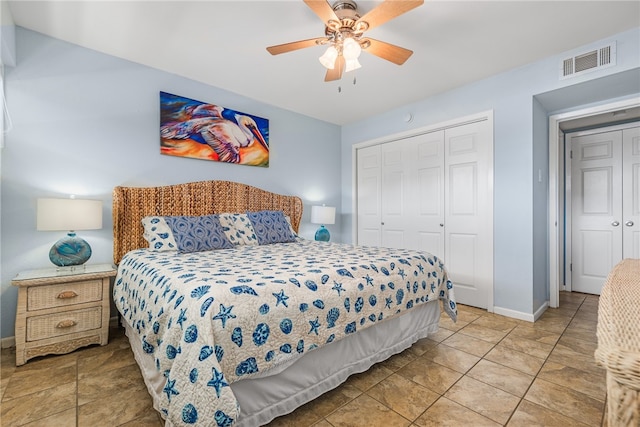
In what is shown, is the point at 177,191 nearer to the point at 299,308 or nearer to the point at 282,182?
the point at 282,182

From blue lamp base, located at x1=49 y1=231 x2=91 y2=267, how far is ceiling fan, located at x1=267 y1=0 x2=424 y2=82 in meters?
2.14

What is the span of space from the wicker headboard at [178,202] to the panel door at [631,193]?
411 cm

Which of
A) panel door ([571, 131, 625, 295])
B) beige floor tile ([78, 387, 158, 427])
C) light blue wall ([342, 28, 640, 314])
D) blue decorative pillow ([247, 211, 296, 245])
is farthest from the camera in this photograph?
panel door ([571, 131, 625, 295])

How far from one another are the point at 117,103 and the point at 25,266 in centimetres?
158

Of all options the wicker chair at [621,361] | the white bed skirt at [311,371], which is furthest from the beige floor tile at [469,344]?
the wicker chair at [621,361]

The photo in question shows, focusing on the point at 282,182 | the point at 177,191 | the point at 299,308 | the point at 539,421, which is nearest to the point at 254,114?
the point at 282,182

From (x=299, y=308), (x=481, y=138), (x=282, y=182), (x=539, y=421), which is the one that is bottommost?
(x=539, y=421)

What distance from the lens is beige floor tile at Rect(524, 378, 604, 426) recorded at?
1.48 metres

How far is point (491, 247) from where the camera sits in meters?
3.11

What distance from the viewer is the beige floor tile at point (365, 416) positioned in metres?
1.44

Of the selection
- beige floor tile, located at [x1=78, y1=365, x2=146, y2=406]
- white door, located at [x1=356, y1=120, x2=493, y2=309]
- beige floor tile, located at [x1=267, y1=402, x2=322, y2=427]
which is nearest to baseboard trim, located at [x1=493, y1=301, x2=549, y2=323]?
white door, located at [x1=356, y1=120, x2=493, y2=309]

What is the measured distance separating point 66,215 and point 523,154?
4.01 metres

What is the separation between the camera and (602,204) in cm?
368

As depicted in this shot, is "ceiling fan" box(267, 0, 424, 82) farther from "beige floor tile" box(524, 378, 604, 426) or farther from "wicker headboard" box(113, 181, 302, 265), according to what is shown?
"beige floor tile" box(524, 378, 604, 426)
